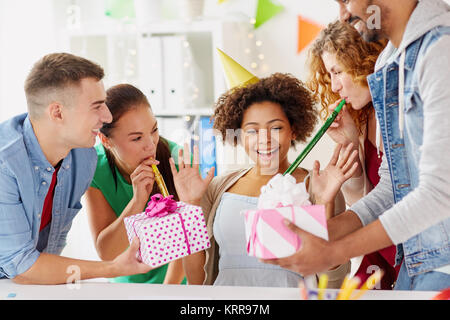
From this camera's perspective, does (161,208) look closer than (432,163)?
No

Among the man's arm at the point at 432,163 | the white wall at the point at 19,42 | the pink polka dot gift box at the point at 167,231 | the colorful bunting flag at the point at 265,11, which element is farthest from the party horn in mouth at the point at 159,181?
the white wall at the point at 19,42

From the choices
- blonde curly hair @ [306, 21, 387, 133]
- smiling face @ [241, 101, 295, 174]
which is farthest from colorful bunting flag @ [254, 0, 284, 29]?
smiling face @ [241, 101, 295, 174]

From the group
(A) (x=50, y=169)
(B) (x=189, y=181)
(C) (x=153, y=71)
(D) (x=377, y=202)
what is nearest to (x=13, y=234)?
(A) (x=50, y=169)

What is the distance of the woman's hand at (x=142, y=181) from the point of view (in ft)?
4.43

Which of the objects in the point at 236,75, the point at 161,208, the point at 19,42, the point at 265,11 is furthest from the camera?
the point at 19,42

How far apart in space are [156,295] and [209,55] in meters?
1.23

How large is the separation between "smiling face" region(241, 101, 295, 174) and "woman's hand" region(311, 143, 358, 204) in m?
0.12

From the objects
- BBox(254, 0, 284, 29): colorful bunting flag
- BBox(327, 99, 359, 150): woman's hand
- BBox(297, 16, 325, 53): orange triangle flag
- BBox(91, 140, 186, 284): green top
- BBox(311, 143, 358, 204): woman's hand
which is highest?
BBox(254, 0, 284, 29): colorful bunting flag

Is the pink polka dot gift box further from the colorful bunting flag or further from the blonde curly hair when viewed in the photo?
the colorful bunting flag

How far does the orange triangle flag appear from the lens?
166 cm

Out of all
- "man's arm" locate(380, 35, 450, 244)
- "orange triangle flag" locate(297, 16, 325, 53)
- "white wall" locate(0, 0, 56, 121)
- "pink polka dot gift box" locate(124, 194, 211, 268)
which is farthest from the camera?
"white wall" locate(0, 0, 56, 121)

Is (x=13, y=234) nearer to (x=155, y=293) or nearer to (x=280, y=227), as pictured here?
(x=155, y=293)

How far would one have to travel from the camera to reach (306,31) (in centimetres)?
167

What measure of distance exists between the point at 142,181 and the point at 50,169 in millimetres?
243
